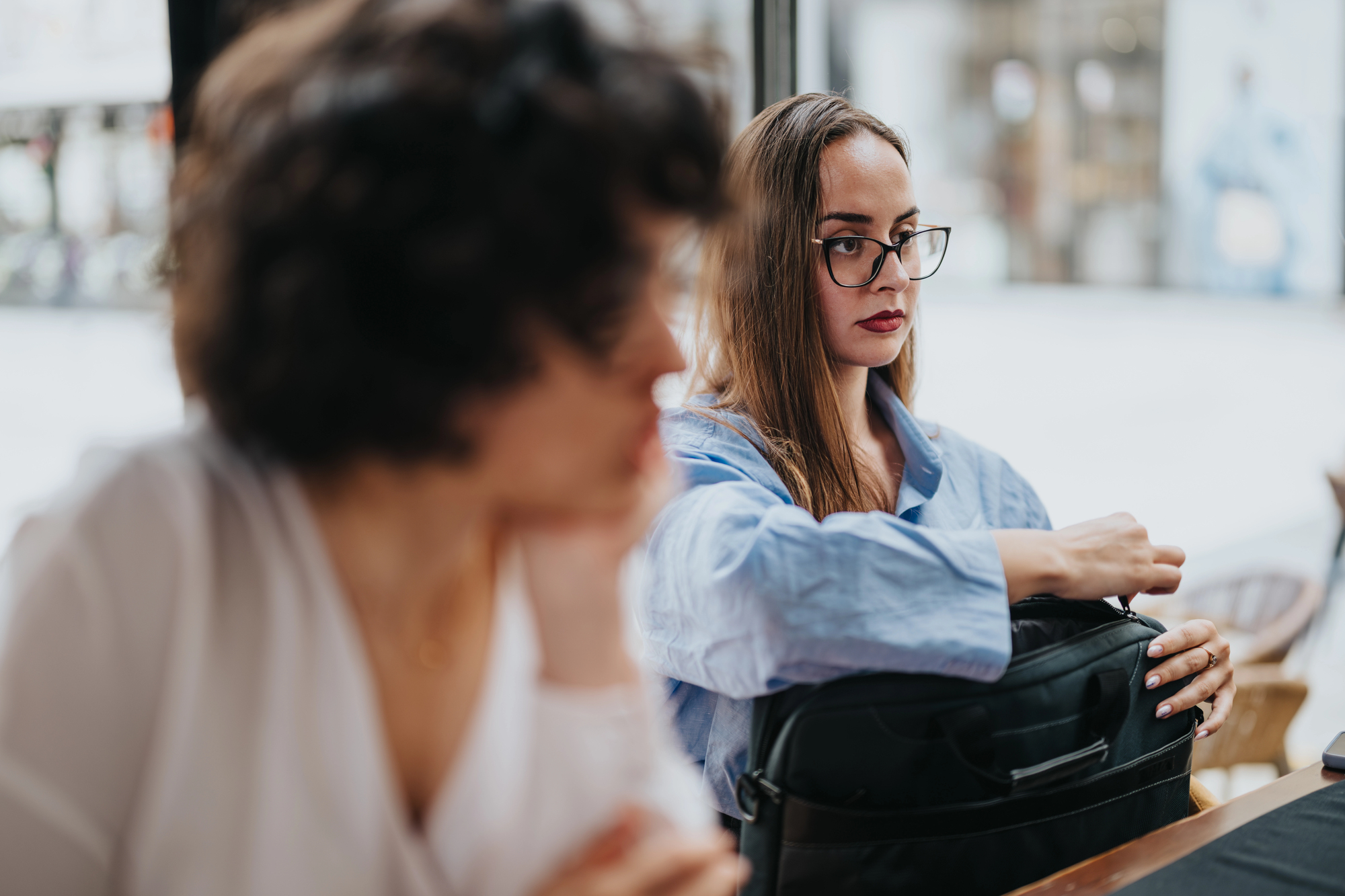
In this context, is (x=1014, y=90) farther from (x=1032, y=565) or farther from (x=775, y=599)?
(x=775, y=599)

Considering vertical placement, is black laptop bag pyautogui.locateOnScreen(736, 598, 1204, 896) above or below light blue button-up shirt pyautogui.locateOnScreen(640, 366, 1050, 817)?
below

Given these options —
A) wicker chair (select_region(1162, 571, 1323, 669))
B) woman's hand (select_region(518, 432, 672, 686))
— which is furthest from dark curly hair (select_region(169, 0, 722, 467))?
wicker chair (select_region(1162, 571, 1323, 669))

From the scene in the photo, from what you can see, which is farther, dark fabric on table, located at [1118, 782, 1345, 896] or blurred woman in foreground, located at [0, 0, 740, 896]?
dark fabric on table, located at [1118, 782, 1345, 896]

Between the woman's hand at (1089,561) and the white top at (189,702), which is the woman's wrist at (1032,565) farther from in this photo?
the white top at (189,702)

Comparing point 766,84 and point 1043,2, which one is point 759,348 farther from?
point 1043,2

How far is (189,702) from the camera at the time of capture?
0.64 meters

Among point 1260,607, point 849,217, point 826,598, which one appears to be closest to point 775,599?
point 826,598

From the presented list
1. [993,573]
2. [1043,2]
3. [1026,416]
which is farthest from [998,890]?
[1043,2]

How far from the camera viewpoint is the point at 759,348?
1377 millimetres

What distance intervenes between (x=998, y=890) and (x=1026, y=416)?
6.53 m

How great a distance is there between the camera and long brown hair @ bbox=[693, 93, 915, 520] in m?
1.36

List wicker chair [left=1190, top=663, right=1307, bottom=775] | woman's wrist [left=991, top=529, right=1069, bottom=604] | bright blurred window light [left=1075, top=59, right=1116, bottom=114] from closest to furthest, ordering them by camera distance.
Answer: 1. woman's wrist [left=991, top=529, right=1069, bottom=604]
2. wicker chair [left=1190, top=663, right=1307, bottom=775]
3. bright blurred window light [left=1075, top=59, right=1116, bottom=114]

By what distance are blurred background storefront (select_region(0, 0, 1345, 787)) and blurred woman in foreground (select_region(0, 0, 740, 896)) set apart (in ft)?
5.99

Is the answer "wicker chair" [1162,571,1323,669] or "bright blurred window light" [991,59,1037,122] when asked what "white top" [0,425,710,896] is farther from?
"bright blurred window light" [991,59,1037,122]
